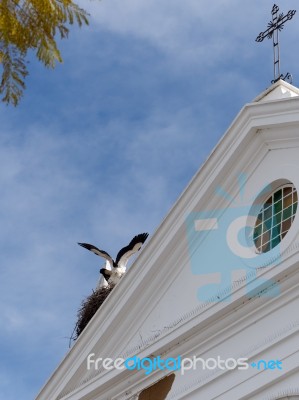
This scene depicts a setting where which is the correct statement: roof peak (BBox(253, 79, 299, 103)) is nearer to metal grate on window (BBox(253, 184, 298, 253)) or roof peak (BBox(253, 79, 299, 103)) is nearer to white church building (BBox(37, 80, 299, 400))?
white church building (BBox(37, 80, 299, 400))

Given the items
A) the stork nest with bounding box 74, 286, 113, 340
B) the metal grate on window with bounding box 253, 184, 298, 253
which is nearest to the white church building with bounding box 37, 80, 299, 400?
the metal grate on window with bounding box 253, 184, 298, 253

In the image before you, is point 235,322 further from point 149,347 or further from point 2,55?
point 2,55

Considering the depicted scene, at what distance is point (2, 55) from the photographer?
8.16 metres

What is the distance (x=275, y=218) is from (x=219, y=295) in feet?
4.36

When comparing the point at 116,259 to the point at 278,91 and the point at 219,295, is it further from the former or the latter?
the point at 219,295

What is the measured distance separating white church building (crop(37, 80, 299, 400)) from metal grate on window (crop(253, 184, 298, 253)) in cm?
2

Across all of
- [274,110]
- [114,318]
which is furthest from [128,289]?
[274,110]

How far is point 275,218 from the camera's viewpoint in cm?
1310

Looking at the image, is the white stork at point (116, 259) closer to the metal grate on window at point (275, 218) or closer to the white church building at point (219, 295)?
the white church building at point (219, 295)

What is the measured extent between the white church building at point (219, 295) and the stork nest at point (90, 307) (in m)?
2.21

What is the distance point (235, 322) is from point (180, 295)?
4.59 feet

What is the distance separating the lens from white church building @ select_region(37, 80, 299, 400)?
11.8 m

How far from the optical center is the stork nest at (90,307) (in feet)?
54.1

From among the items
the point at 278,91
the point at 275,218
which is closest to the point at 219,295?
the point at 275,218
